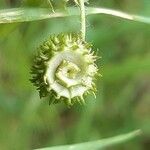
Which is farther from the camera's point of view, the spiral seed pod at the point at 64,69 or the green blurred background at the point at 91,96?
the green blurred background at the point at 91,96

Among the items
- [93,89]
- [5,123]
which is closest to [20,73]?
[5,123]

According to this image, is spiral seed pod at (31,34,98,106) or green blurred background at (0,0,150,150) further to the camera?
green blurred background at (0,0,150,150)

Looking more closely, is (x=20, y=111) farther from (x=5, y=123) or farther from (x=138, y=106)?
(x=138, y=106)

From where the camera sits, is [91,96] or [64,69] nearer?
[64,69]
